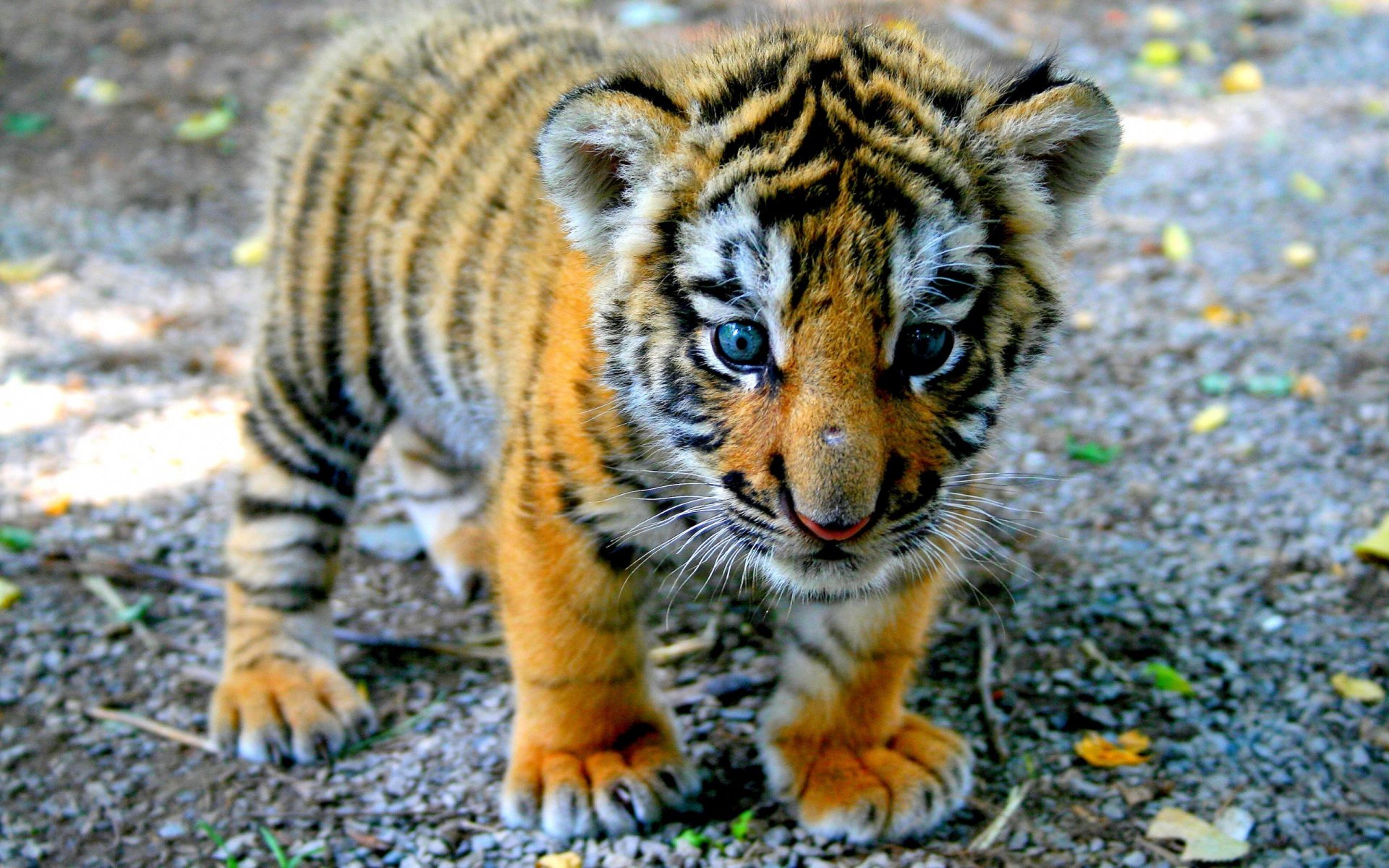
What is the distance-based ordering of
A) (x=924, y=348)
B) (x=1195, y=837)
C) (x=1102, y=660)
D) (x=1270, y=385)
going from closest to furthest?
(x=924, y=348) → (x=1195, y=837) → (x=1102, y=660) → (x=1270, y=385)

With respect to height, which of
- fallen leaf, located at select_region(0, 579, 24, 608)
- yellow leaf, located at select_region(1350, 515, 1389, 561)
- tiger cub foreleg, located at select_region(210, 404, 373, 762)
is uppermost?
yellow leaf, located at select_region(1350, 515, 1389, 561)

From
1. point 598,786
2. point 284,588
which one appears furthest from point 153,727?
point 598,786

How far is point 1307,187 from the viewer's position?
18.3 ft

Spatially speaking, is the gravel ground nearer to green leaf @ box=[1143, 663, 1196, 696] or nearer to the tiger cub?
green leaf @ box=[1143, 663, 1196, 696]

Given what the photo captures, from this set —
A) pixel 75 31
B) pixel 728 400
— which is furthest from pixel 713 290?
pixel 75 31

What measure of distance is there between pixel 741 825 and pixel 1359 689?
4.68 feet

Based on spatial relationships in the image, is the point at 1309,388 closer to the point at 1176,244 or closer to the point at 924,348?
the point at 1176,244

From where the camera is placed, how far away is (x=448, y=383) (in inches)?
124

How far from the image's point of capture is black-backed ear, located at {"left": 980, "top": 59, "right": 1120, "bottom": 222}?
7.19ft

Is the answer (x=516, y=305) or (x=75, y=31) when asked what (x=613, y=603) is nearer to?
(x=516, y=305)

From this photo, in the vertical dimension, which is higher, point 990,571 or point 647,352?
point 647,352

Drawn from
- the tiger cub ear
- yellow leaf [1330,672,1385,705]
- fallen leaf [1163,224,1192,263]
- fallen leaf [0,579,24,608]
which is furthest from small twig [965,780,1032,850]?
fallen leaf [1163,224,1192,263]

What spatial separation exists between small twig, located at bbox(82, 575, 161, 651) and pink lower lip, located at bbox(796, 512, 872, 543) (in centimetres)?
201

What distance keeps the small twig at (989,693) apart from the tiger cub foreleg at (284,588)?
1398 millimetres
